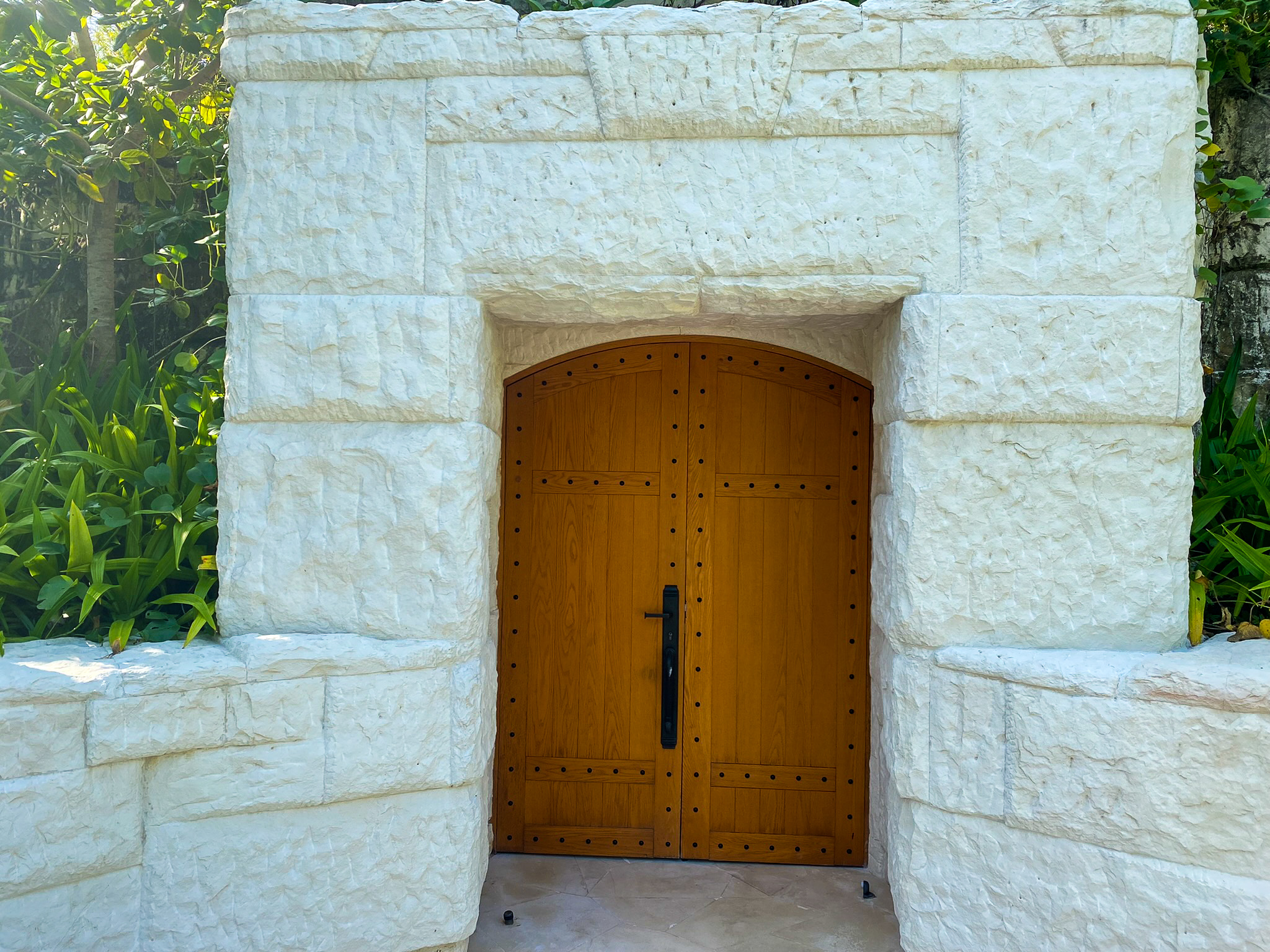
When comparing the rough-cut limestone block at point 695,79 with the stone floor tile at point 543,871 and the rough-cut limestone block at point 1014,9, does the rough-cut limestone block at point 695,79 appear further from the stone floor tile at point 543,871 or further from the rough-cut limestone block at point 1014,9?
the stone floor tile at point 543,871

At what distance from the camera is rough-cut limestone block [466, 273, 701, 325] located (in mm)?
2492

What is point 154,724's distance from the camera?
223 cm

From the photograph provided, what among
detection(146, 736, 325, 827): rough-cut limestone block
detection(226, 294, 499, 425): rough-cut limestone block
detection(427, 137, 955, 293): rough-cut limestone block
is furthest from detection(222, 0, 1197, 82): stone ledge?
detection(146, 736, 325, 827): rough-cut limestone block

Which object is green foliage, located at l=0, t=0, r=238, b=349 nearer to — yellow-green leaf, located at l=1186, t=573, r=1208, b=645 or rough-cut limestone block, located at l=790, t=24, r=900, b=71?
rough-cut limestone block, located at l=790, t=24, r=900, b=71

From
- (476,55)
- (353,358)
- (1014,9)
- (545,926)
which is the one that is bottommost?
(545,926)

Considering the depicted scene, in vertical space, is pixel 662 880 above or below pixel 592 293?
below

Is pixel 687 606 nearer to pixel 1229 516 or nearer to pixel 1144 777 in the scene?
pixel 1144 777

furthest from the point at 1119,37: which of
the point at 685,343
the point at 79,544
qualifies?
the point at 79,544

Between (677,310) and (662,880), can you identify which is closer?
(677,310)

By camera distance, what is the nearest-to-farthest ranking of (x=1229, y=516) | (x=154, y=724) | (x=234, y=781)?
(x=154, y=724) → (x=234, y=781) → (x=1229, y=516)

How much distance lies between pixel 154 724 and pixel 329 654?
47 centimetres

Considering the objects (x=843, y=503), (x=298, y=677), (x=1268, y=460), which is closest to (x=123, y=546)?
(x=298, y=677)

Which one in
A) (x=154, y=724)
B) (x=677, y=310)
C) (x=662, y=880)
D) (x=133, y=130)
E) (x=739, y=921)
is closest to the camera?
(x=154, y=724)

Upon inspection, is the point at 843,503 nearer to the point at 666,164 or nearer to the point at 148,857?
the point at 666,164
